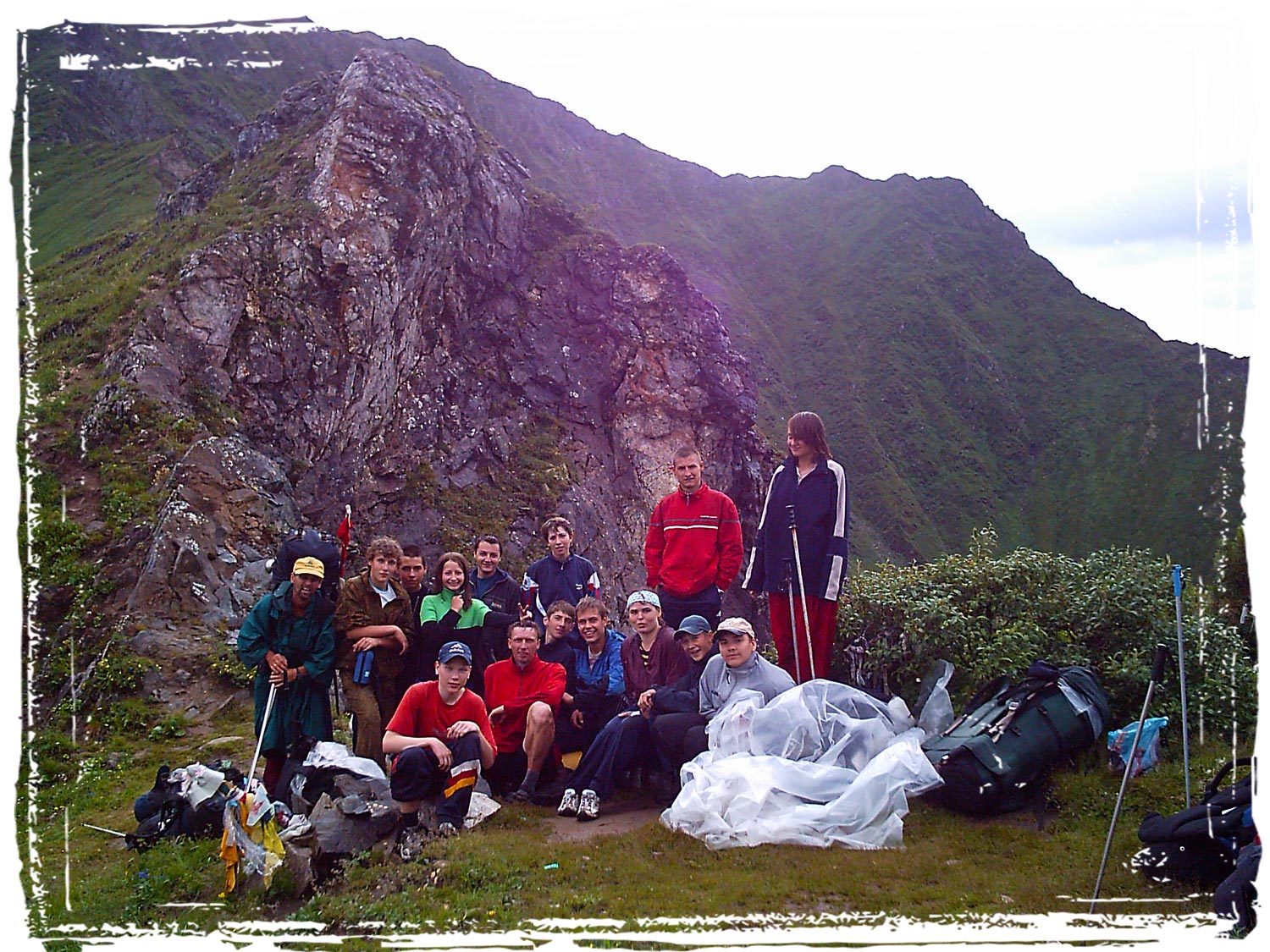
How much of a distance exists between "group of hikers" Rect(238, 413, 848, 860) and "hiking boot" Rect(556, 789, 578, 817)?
0.01m

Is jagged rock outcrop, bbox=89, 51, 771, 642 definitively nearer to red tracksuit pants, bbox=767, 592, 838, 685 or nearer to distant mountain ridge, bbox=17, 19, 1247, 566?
red tracksuit pants, bbox=767, 592, 838, 685

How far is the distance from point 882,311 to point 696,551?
4287 inches

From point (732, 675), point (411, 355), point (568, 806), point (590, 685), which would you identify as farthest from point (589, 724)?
point (411, 355)

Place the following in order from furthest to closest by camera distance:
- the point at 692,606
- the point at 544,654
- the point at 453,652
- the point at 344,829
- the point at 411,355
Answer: the point at 411,355 → the point at 692,606 → the point at 544,654 → the point at 453,652 → the point at 344,829

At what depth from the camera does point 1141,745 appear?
5887 millimetres

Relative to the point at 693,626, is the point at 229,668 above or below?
below

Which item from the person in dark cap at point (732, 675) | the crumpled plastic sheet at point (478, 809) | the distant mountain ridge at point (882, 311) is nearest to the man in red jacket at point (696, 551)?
the person in dark cap at point (732, 675)

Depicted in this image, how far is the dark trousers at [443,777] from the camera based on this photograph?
5.75m

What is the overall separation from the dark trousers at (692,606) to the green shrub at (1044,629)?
1.47 meters

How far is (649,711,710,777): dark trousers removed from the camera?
6.25 m

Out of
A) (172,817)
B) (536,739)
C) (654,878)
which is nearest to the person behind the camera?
(654,878)

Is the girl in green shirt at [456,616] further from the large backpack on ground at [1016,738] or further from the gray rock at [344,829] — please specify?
the large backpack on ground at [1016,738]

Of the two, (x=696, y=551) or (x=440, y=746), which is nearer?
(x=440, y=746)

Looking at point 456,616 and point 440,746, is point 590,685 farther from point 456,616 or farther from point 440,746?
point 440,746
